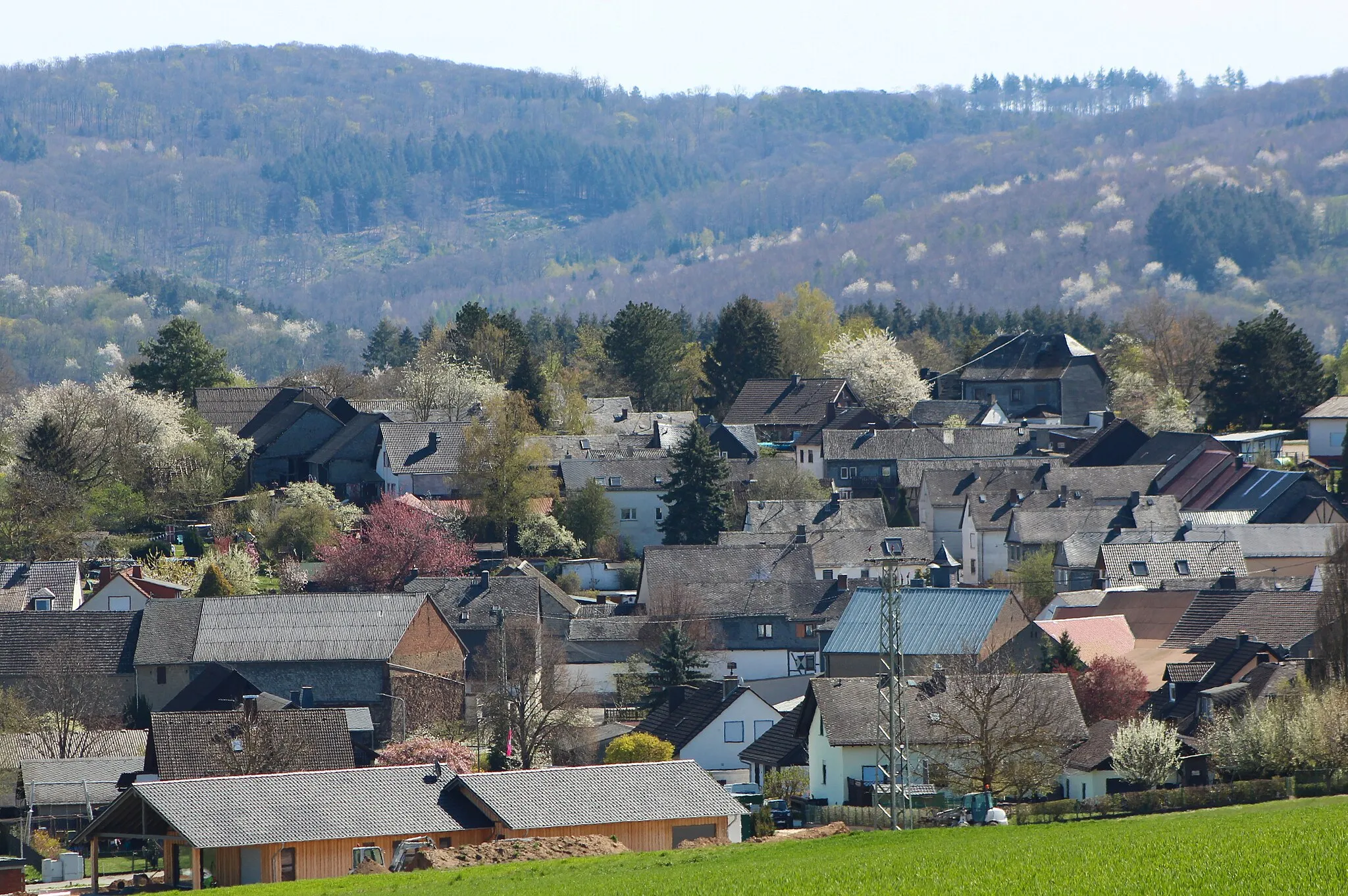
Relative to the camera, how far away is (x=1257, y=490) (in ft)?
237

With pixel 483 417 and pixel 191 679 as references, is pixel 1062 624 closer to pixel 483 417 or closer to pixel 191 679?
pixel 191 679

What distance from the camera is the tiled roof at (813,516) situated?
73500 millimetres

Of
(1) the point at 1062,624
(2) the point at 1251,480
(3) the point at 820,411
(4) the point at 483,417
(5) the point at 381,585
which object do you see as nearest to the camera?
(1) the point at 1062,624

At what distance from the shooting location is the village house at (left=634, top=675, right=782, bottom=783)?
50156 mm

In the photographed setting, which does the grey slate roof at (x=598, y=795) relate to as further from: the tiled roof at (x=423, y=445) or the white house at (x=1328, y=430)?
the white house at (x=1328, y=430)

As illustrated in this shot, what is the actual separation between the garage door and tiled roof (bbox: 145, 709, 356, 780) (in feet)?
30.1

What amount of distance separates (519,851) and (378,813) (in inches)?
154

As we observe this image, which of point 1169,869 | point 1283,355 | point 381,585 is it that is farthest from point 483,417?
point 1169,869

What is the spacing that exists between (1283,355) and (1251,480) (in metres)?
14.0

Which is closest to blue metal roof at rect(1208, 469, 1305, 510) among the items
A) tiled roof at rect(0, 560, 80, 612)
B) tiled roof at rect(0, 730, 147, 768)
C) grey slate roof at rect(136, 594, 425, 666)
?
grey slate roof at rect(136, 594, 425, 666)

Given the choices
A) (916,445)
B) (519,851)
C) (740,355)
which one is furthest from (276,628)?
(740,355)

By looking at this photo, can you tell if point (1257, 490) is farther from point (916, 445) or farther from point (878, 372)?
point (878, 372)

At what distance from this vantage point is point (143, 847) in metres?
39.4

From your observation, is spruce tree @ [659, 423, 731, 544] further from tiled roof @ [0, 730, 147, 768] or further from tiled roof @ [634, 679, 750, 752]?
tiled roof @ [0, 730, 147, 768]
